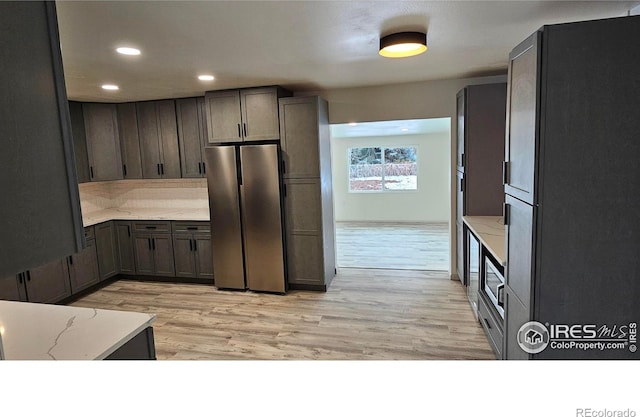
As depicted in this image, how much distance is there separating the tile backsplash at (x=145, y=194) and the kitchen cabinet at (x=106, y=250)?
0.66m

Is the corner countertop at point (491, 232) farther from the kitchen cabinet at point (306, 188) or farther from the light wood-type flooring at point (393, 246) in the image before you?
the kitchen cabinet at point (306, 188)

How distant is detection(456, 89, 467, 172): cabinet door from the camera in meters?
3.77

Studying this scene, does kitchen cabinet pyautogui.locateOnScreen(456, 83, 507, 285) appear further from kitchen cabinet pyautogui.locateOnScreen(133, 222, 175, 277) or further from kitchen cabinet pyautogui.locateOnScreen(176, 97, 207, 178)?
kitchen cabinet pyautogui.locateOnScreen(133, 222, 175, 277)

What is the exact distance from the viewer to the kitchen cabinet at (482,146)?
3633 mm

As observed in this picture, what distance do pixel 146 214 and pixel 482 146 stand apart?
439 cm

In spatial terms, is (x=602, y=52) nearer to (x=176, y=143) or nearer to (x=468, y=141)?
(x=468, y=141)

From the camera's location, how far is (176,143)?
190 inches

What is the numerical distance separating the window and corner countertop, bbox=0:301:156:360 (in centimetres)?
776

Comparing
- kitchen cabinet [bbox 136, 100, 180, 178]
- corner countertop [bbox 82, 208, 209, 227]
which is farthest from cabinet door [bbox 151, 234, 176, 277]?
kitchen cabinet [bbox 136, 100, 180, 178]

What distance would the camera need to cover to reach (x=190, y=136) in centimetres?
475

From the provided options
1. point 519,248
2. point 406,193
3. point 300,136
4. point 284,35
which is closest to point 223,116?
point 300,136

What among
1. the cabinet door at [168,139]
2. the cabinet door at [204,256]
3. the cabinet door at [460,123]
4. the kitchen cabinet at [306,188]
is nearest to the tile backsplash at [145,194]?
the cabinet door at [168,139]

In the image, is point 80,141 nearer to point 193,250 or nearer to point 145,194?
point 145,194
